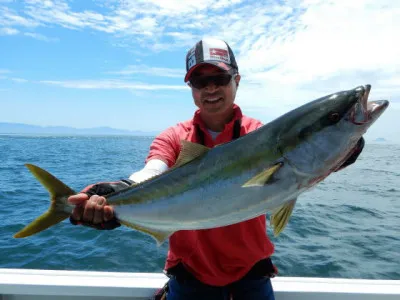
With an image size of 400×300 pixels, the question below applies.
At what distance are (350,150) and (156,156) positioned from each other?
166cm

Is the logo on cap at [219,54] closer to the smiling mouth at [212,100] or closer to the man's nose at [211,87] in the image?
the man's nose at [211,87]

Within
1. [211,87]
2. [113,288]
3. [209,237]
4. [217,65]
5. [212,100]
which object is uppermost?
[217,65]

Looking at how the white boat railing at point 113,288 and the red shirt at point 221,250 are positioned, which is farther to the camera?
the white boat railing at point 113,288

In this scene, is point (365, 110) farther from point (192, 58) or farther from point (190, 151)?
point (192, 58)

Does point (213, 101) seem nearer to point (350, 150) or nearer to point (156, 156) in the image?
point (156, 156)

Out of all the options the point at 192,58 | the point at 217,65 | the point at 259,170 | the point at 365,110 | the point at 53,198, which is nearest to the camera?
the point at 365,110

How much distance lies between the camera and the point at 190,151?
9.06ft

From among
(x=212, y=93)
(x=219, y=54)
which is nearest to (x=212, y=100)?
(x=212, y=93)

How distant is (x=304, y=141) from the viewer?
242 centimetres

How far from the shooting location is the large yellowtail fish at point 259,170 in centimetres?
236

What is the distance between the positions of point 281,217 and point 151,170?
1220 millimetres

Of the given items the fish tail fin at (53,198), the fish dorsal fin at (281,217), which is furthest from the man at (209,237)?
the fish dorsal fin at (281,217)

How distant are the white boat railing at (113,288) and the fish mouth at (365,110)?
2.28 m

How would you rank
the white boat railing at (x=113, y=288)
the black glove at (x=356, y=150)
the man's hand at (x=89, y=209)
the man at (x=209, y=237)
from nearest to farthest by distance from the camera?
1. the black glove at (x=356, y=150)
2. the man's hand at (x=89, y=209)
3. the man at (x=209, y=237)
4. the white boat railing at (x=113, y=288)
